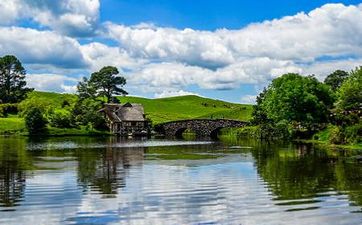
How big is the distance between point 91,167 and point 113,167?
1983 millimetres

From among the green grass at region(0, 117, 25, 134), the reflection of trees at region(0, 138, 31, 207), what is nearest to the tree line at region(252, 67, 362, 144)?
the reflection of trees at region(0, 138, 31, 207)

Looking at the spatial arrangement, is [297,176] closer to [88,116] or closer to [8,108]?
[88,116]

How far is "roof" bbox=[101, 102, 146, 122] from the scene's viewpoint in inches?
6289

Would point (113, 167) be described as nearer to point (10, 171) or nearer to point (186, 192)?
point (10, 171)

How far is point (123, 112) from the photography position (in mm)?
161375

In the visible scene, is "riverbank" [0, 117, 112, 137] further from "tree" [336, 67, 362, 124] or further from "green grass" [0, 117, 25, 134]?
"tree" [336, 67, 362, 124]

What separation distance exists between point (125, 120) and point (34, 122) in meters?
31.5

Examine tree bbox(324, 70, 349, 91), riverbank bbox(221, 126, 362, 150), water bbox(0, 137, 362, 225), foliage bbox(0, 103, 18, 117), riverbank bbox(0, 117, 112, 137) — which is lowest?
water bbox(0, 137, 362, 225)

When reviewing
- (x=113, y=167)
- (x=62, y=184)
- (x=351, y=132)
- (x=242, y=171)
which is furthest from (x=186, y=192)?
(x=351, y=132)

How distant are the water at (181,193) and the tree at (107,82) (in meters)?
135

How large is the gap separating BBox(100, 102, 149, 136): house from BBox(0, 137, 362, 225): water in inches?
4184

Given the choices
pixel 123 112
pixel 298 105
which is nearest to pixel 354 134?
pixel 298 105

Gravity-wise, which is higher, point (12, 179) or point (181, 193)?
point (12, 179)

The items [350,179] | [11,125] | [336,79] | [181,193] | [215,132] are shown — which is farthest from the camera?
[336,79]
